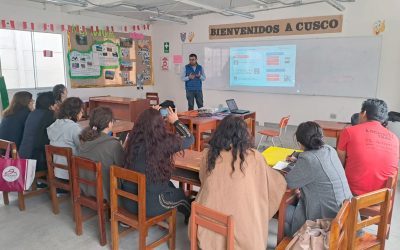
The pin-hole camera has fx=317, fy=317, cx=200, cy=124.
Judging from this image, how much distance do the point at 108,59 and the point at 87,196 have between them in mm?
5704

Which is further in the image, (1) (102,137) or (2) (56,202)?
(2) (56,202)

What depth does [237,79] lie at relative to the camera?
296 inches

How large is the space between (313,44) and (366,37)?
948 mm

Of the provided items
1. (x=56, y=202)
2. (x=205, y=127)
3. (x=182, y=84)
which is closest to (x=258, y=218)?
(x=56, y=202)

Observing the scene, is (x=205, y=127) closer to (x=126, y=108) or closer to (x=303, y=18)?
(x=126, y=108)

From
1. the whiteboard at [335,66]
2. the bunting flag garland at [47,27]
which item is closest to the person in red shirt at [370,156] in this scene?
the whiteboard at [335,66]

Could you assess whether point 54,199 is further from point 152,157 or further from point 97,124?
point 152,157

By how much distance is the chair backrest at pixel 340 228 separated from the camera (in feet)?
4.96

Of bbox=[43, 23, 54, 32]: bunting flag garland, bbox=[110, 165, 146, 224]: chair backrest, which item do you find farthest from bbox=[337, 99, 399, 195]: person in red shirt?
bbox=[43, 23, 54, 32]: bunting flag garland

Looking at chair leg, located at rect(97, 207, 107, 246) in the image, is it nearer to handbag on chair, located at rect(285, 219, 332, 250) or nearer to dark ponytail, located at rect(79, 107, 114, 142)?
dark ponytail, located at rect(79, 107, 114, 142)

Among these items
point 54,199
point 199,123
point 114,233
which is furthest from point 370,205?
point 199,123

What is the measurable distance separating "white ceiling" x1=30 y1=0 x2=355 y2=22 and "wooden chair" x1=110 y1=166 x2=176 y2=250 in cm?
423

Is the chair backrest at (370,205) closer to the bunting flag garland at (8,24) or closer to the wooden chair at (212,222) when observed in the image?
the wooden chair at (212,222)

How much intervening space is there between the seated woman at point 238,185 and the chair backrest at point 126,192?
401mm
